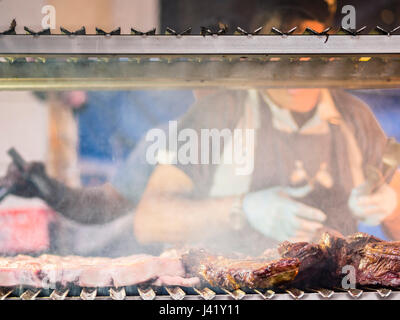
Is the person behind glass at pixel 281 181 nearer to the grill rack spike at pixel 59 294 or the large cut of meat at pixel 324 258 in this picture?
the large cut of meat at pixel 324 258

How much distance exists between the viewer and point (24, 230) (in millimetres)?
3129

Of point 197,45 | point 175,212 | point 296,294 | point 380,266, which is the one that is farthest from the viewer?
point 175,212

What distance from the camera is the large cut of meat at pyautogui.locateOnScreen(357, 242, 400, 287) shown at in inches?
105

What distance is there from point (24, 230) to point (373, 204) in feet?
8.70

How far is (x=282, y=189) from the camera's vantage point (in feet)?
10.9

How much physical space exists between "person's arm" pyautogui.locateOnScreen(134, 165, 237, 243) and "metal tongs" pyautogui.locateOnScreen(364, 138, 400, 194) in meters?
1.09

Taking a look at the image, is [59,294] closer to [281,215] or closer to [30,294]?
[30,294]

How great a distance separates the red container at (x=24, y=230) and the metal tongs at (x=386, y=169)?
8.06 ft

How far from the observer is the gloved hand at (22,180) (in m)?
3.18

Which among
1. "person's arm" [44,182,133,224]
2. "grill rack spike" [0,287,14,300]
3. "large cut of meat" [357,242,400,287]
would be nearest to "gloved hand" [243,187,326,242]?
"large cut of meat" [357,242,400,287]

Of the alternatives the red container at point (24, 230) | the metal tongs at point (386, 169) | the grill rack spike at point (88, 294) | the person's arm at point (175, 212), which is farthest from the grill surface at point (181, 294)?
the metal tongs at point (386, 169)

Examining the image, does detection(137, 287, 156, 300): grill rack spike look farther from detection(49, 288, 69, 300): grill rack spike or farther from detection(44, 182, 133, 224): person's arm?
detection(44, 182, 133, 224): person's arm

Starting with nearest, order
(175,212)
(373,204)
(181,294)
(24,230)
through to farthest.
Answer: (181,294) < (24,230) < (175,212) < (373,204)

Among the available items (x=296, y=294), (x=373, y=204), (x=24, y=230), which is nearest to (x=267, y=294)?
(x=296, y=294)
